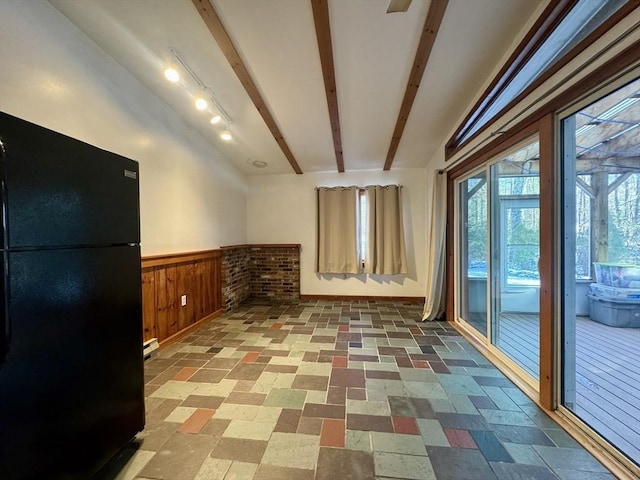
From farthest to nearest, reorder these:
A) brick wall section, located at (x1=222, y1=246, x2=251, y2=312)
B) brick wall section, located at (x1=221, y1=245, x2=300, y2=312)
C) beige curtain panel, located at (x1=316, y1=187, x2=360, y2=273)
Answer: brick wall section, located at (x1=221, y1=245, x2=300, y2=312), beige curtain panel, located at (x1=316, y1=187, x2=360, y2=273), brick wall section, located at (x1=222, y1=246, x2=251, y2=312)

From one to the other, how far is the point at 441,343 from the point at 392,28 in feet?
9.72

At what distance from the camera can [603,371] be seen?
200 cm

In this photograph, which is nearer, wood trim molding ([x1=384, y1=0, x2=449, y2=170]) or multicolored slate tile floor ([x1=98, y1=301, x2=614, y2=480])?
multicolored slate tile floor ([x1=98, y1=301, x2=614, y2=480])

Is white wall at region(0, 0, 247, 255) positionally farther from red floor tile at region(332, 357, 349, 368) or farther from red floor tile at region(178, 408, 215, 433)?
red floor tile at region(332, 357, 349, 368)

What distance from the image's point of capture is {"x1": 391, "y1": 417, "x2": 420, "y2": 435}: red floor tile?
5.22 ft

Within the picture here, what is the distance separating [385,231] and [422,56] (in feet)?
9.54

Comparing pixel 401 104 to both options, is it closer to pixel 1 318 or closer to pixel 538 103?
pixel 538 103

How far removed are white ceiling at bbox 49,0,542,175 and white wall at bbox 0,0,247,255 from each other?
16 centimetres

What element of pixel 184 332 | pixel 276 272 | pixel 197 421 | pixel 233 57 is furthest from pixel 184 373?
pixel 276 272

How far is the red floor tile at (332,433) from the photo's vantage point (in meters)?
1.50

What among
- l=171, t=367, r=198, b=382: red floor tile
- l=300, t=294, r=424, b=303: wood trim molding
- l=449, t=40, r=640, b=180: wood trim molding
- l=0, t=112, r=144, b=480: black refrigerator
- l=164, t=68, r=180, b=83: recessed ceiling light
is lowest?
l=171, t=367, r=198, b=382: red floor tile

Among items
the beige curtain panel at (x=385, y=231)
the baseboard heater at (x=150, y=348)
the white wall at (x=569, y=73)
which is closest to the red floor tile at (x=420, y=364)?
the white wall at (x=569, y=73)

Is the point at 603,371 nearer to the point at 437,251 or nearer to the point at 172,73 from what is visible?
the point at 437,251

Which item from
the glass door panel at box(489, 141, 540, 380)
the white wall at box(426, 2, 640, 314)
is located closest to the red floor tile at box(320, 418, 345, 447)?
the glass door panel at box(489, 141, 540, 380)
